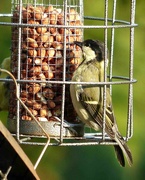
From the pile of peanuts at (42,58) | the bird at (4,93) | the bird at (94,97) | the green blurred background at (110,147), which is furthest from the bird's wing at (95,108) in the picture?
the green blurred background at (110,147)

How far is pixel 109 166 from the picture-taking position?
21.4 ft

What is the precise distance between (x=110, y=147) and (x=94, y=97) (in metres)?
1.61

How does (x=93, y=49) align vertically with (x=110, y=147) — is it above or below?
above

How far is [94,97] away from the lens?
16.5ft

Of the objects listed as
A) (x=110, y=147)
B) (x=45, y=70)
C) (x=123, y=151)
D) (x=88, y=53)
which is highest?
(x=88, y=53)

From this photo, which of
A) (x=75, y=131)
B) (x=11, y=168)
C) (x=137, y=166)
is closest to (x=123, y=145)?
(x=75, y=131)

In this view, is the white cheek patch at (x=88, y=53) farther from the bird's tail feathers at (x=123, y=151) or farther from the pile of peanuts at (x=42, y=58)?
the bird's tail feathers at (x=123, y=151)

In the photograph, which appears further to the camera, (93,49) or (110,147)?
(110,147)

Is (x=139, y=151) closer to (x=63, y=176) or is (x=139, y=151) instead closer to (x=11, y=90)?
(x=63, y=176)

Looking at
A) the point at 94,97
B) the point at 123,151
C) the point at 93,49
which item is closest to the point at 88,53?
the point at 93,49

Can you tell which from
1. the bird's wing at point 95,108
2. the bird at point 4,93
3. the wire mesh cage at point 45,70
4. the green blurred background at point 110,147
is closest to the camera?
the wire mesh cage at point 45,70

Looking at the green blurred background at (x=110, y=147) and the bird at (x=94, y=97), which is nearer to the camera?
the bird at (x=94, y=97)

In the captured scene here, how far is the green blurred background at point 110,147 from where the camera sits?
6.32m

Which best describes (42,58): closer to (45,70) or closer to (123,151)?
(45,70)
